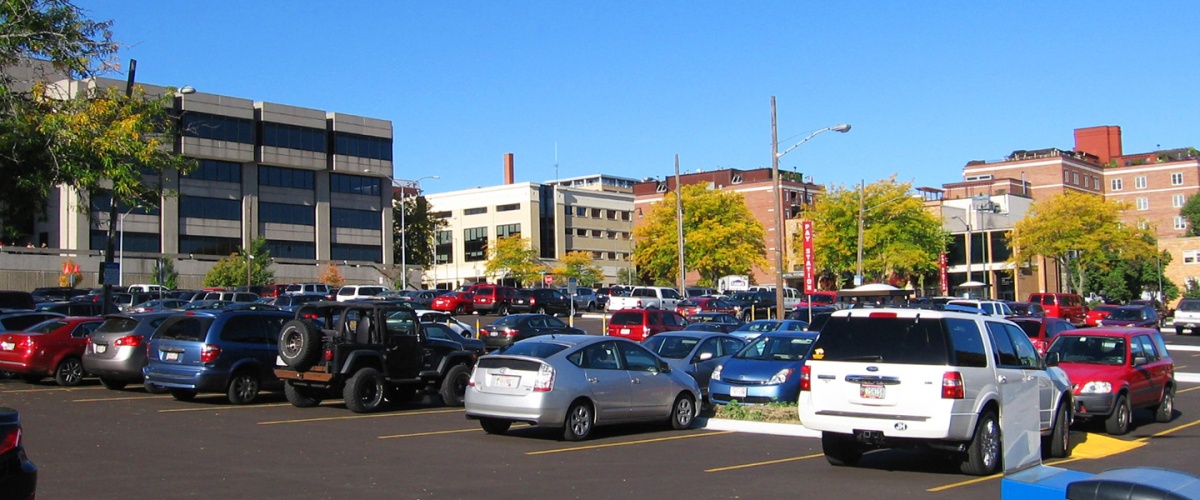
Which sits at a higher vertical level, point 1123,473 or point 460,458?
point 1123,473

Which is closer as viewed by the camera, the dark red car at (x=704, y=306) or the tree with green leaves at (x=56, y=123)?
the tree with green leaves at (x=56, y=123)

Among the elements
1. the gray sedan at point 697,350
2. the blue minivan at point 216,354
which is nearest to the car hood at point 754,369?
the gray sedan at point 697,350

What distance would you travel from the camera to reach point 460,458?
12883mm

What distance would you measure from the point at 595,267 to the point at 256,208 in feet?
123

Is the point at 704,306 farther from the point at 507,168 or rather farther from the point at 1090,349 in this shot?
the point at 507,168

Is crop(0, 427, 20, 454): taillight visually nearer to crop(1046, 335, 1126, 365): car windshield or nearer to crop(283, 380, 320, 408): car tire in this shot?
crop(283, 380, 320, 408): car tire

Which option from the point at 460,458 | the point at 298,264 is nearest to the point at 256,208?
the point at 298,264

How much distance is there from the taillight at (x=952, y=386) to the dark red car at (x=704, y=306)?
3924 centimetres

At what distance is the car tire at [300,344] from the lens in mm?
17391

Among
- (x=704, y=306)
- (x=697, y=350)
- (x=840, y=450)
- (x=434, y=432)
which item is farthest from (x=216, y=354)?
(x=704, y=306)

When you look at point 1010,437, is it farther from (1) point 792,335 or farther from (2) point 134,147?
(2) point 134,147

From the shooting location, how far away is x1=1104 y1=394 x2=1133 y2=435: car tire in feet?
52.2

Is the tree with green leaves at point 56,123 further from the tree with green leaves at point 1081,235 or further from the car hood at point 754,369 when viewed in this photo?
the tree with green leaves at point 1081,235

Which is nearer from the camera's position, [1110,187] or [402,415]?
[402,415]
